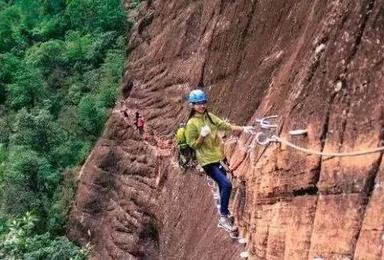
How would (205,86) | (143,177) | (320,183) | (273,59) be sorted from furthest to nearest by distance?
1. (143,177)
2. (205,86)
3. (273,59)
4. (320,183)

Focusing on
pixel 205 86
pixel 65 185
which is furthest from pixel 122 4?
pixel 205 86

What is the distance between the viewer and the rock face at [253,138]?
5.93 meters

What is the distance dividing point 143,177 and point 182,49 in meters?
4.36

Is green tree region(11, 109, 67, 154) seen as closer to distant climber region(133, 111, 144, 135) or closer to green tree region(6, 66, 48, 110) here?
distant climber region(133, 111, 144, 135)

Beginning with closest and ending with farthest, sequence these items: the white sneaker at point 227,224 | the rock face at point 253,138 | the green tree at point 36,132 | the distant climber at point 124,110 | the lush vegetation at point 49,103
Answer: the rock face at point 253,138
the white sneaker at point 227,224
the distant climber at point 124,110
the lush vegetation at point 49,103
the green tree at point 36,132

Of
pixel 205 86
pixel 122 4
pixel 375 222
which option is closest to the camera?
pixel 375 222

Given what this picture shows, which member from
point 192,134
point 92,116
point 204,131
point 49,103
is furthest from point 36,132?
point 204,131

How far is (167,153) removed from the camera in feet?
59.2

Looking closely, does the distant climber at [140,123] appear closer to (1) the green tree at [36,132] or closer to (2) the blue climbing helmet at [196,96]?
(1) the green tree at [36,132]

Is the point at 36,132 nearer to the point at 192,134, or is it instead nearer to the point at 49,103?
the point at 49,103

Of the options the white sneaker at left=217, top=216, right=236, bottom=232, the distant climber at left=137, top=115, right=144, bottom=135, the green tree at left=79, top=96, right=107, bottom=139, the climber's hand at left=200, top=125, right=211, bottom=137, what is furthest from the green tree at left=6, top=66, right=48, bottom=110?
the climber's hand at left=200, top=125, right=211, bottom=137

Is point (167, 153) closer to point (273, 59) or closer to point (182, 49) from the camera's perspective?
point (182, 49)

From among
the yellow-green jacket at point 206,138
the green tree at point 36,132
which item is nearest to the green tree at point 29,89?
the green tree at point 36,132

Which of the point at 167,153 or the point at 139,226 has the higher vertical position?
the point at 167,153
